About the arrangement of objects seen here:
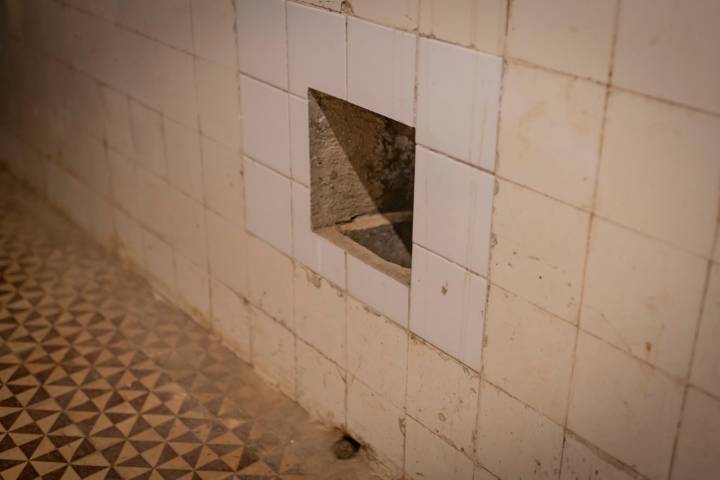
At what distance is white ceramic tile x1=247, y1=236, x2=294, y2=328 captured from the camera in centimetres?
419

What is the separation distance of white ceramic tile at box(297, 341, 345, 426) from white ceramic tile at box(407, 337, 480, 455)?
497 millimetres

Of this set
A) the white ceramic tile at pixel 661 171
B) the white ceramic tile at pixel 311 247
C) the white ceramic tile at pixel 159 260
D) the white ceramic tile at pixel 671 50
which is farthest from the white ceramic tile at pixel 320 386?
the white ceramic tile at pixel 671 50

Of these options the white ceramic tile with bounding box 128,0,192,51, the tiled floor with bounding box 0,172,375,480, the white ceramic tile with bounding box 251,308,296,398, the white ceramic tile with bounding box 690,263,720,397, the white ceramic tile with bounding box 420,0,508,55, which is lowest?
the tiled floor with bounding box 0,172,375,480

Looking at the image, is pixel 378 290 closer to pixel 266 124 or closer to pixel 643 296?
pixel 266 124

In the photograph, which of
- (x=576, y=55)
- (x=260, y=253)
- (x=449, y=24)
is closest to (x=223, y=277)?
(x=260, y=253)

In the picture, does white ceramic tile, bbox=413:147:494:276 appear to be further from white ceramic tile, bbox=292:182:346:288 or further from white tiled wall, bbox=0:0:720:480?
white ceramic tile, bbox=292:182:346:288

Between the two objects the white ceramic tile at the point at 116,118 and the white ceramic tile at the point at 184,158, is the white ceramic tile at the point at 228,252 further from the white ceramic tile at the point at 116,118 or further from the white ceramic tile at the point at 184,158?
the white ceramic tile at the point at 116,118

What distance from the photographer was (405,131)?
13.3 feet

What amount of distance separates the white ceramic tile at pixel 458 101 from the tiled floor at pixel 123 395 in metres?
1.61

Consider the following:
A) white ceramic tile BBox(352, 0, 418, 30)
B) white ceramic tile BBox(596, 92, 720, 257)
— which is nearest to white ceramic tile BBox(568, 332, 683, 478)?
white ceramic tile BBox(596, 92, 720, 257)

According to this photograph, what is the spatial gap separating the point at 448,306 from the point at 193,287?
2.05 meters

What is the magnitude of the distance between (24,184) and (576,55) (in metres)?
5.00

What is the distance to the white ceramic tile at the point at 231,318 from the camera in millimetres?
4625

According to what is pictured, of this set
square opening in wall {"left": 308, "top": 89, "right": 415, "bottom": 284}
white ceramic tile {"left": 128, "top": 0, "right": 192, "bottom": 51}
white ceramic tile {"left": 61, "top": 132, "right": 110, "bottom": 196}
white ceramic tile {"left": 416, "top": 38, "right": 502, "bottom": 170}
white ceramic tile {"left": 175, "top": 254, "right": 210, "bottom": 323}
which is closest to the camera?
white ceramic tile {"left": 416, "top": 38, "right": 502, "bottom": 170}
